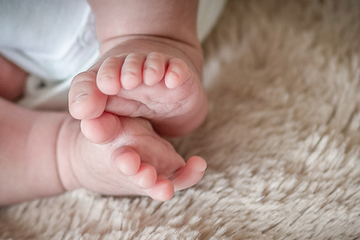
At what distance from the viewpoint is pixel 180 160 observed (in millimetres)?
406

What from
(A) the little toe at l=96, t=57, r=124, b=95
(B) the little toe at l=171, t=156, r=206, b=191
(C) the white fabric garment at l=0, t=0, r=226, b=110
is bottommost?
(B) the little toe at l=171, t=156, r=206, b=191

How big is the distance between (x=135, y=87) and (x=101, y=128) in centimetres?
6

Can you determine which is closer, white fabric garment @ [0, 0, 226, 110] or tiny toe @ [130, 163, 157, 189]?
tiny toe @ [130, 163, 157, 189]

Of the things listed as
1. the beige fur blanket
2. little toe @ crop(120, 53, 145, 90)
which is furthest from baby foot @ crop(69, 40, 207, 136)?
the beige fur blanket

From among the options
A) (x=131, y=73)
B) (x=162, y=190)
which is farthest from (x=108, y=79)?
(x=162, y=190)

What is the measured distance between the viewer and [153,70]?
0.32 m

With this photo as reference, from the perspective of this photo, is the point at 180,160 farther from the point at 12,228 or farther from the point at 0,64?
the point at 0,64

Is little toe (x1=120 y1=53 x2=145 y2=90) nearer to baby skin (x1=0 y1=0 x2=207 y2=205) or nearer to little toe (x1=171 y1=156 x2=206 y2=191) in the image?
baby skin (x1=0 y1=0 x2=207 y2=205)

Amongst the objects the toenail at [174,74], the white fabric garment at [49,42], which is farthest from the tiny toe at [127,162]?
the white fabric garment at [49,42]

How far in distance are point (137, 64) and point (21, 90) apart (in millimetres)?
402

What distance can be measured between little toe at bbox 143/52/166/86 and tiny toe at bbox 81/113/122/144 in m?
0.07

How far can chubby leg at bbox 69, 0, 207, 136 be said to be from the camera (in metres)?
0.32

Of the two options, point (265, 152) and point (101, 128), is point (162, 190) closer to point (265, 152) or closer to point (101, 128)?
point (101, 128)

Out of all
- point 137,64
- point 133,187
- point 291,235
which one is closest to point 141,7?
point 137,64
